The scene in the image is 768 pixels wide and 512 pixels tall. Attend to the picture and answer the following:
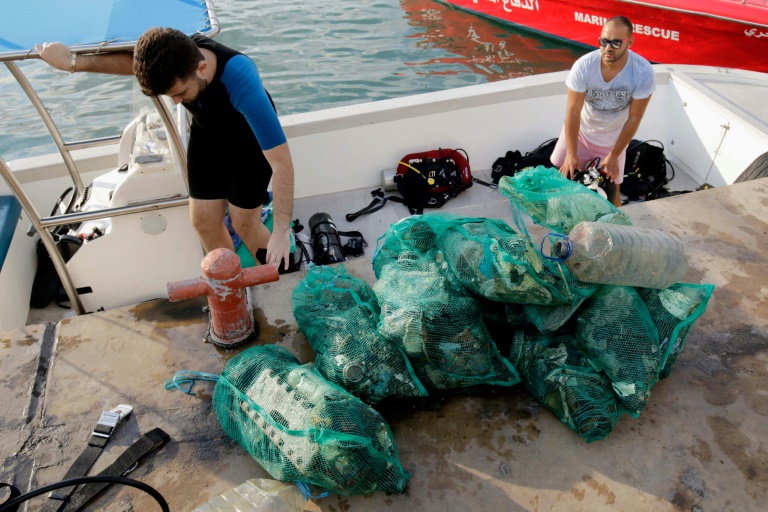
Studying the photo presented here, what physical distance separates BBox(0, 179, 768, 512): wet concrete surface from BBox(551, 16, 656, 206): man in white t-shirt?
1.47m

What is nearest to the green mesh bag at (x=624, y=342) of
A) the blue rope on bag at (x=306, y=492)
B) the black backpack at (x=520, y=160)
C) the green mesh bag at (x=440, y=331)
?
the green mesh bag at (x=440, y=331)

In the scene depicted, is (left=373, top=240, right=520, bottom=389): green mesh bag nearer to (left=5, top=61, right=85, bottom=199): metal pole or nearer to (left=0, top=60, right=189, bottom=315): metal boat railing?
(left=0, top=60, right=189, bottom=315): metal boat railing

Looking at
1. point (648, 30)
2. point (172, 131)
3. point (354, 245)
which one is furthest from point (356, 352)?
point (648, 30)

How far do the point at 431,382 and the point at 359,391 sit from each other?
0.34 m

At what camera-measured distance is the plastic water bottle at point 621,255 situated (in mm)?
2467

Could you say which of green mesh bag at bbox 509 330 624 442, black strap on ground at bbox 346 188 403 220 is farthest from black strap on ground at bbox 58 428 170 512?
black strap on ground at bbox 346 188 403 220

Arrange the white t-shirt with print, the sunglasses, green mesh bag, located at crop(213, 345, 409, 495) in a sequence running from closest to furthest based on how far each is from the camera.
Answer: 1. green mesh bag, located at crop(213, 345, 409, 495)
2. the sunglasses
3. the white t-shirt with print

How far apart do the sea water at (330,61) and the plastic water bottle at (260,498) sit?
24.6 ft

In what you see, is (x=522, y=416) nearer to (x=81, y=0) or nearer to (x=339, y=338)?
(x=339, y=338)

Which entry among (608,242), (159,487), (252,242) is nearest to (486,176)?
(252,242)

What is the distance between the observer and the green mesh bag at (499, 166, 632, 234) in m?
2.79

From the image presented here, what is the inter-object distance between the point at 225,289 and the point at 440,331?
105cm

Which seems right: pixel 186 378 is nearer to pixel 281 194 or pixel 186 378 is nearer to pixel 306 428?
pixel 306 428

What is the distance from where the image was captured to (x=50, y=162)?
15.7 feet
